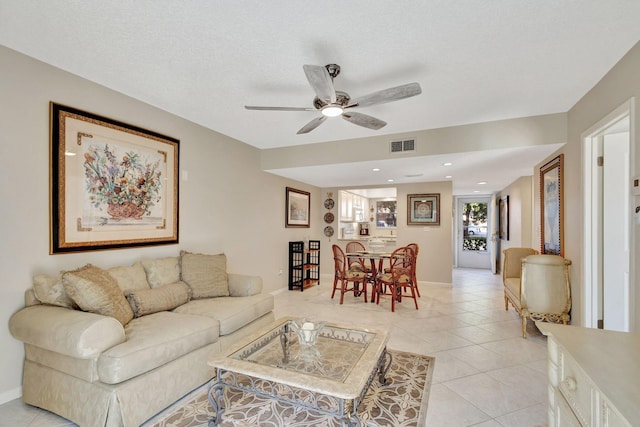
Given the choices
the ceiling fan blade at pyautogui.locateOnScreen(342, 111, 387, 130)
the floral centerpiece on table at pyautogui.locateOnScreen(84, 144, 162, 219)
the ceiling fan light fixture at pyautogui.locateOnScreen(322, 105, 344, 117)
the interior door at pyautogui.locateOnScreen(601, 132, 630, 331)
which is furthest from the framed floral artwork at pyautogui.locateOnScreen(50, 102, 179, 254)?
the interior door at pyautogui.locateOnScreen(601, 132, 630, 331)

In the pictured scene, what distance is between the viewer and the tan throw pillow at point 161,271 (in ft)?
9.08

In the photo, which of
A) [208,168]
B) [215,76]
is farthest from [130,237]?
[215,76]

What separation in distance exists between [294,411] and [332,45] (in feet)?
8.22

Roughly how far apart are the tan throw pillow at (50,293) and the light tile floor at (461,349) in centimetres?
69

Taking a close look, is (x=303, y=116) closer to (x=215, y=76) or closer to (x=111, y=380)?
(x=215, y=76)

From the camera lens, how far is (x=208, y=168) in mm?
3734

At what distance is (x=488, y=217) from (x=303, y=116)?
292 inches

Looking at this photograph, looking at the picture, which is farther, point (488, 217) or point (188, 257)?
point (488, 217)

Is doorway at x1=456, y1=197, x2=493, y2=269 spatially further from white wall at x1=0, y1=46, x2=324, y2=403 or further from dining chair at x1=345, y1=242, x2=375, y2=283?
white wall at x1=0, y1=46, x2=324, y2=403

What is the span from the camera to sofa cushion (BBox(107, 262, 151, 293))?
248 cm

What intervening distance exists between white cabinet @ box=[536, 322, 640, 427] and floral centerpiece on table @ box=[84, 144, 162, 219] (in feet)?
10.9

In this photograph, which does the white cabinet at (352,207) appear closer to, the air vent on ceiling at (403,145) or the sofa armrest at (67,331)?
the air vent on ceiling at (403,145)

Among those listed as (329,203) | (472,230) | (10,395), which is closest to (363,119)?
(10,395)

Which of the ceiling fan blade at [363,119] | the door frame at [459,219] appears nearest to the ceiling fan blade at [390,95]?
the ceiling fan blade at [363,119]
